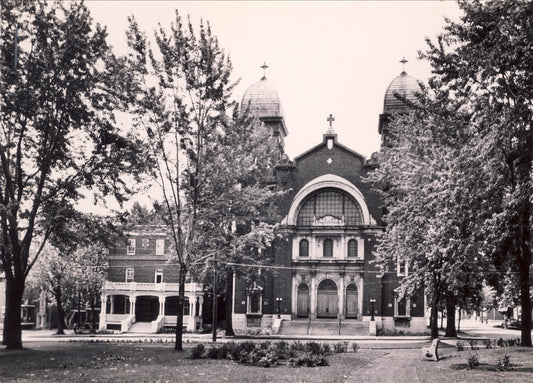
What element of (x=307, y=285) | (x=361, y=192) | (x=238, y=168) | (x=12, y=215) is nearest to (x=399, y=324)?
(x=307, y=285)

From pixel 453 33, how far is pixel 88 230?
1653 centimetres

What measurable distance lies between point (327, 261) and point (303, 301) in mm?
4133

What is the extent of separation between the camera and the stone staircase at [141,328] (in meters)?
52.8

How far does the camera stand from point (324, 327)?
47.4 m

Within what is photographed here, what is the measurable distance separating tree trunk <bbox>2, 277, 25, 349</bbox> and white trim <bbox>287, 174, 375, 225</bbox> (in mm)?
30244

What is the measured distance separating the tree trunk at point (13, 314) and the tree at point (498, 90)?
706 inches

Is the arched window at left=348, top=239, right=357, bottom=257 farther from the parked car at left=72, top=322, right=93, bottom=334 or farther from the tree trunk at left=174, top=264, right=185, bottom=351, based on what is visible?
the tree trunk at left=174, top=264, right=185, bottom=351

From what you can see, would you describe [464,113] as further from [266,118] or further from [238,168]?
[266,118]

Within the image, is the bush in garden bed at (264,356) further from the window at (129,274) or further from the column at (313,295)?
the window at (129,274)

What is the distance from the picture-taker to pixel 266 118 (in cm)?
5675

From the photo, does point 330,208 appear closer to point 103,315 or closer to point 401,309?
point 401,309

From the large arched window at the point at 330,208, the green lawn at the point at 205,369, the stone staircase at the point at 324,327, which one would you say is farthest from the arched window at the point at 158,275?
the green lawn at the point at 205,369

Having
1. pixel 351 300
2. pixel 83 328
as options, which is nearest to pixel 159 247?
pixel 83 328

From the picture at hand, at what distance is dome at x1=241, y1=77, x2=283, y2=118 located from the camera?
57.2 metres
